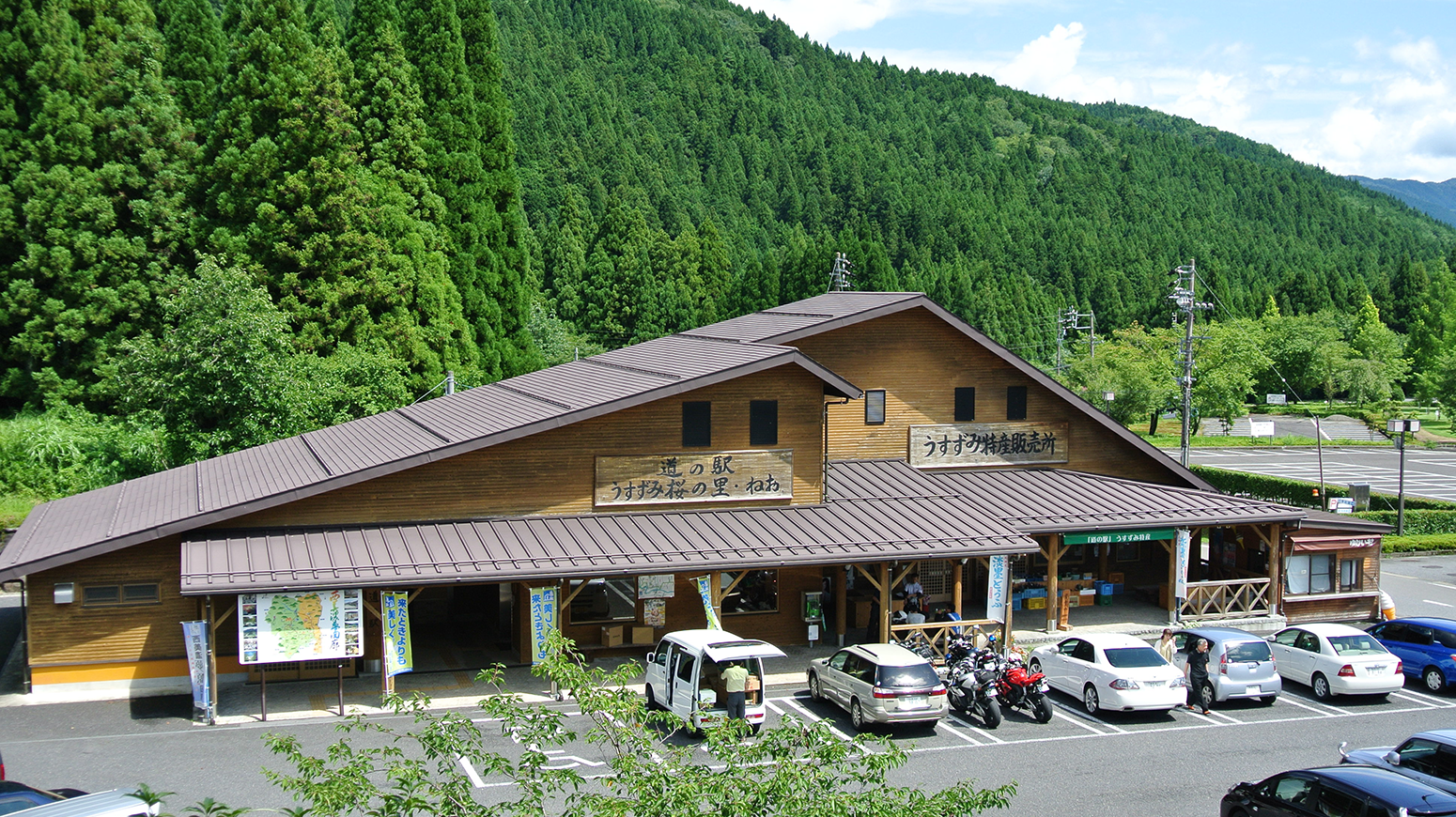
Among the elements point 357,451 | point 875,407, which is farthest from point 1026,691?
point 357,451

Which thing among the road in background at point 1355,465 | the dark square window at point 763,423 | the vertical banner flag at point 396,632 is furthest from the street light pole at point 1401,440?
the vertical banner flag at point 396,632

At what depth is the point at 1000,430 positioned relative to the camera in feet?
103

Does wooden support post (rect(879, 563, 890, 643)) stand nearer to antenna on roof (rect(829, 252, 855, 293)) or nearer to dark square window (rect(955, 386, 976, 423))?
dark square window (rect(955, 386, 976, 423))

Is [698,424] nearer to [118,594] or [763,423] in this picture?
[763,423]

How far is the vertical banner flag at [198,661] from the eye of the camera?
2109 centimetres

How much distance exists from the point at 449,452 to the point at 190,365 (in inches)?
629

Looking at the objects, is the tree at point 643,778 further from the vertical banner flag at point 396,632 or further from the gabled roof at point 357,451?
the gabled roof at point 357,451

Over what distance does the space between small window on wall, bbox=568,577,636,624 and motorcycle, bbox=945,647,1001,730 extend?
23.5 feet

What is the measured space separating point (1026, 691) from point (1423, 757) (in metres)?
6.58

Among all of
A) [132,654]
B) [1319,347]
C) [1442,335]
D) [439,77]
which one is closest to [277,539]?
[132,654]

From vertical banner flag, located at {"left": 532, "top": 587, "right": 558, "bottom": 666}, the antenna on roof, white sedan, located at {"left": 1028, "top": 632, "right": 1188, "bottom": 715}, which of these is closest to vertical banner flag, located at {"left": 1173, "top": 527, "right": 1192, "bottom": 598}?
white sedan, located at {"left": 1028, "top": 632, "right": 1188, "bottom": 715}

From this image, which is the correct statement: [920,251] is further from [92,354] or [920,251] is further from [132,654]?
[132,654]

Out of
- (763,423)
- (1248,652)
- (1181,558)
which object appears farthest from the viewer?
(1181,558)

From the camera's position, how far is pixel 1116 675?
22391mm
